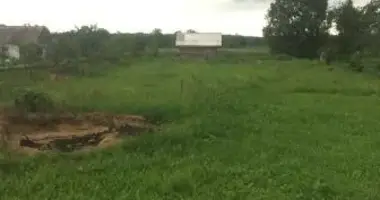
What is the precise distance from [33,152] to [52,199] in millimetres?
2570

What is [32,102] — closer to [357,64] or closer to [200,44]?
[357,64]

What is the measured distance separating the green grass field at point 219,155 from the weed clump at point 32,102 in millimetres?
1081

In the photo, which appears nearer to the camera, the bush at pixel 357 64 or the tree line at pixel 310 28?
the bush at pixel 357 64

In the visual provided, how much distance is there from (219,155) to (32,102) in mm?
5974

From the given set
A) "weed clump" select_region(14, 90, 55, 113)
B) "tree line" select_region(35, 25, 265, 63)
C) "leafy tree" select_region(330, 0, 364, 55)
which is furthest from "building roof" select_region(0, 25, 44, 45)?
"weed clump" select_region(14, 90, 55, 113)

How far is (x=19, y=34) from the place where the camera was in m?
→ 50.7

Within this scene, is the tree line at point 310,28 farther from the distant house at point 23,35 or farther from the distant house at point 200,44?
the distant house at point 23,35

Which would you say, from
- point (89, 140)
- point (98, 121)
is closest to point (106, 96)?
point (98, 121)

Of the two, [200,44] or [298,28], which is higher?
[298,28]

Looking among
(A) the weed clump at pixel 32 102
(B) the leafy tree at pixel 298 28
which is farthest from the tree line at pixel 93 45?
(A) the weed clump at pixel 32 102

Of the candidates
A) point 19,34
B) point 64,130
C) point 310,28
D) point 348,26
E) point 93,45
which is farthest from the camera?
point 19,34

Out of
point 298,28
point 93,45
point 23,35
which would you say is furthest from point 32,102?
point 23,35

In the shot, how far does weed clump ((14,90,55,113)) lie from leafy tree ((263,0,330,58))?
1357 inches

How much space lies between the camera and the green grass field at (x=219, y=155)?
838cm
